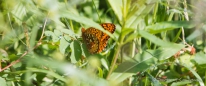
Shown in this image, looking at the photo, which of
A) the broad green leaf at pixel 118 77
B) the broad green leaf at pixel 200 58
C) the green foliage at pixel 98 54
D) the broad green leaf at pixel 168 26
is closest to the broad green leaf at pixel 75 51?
the green foliage at pixel 98 54

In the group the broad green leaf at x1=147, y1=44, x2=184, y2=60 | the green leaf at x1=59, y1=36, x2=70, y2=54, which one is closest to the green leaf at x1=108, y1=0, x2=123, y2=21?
the green leaf at x1=59, y1=36, x2=70, y2=54

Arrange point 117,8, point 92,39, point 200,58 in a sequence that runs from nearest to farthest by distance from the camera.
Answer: point 117,8 < point 92,39 < point 200,58

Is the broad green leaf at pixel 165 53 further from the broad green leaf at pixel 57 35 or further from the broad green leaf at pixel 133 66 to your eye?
the broad green leaf at pixel 57 35

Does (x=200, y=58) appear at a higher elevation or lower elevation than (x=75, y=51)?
higher

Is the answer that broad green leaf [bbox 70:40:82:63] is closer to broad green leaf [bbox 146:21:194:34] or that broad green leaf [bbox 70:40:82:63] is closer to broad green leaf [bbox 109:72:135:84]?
broad green leaf [bbox 109:72:135:84]

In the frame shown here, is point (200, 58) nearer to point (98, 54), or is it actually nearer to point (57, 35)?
point (98, 54)

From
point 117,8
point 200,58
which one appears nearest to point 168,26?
point 117,8

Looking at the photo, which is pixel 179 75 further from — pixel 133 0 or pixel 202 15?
pixel 133 0

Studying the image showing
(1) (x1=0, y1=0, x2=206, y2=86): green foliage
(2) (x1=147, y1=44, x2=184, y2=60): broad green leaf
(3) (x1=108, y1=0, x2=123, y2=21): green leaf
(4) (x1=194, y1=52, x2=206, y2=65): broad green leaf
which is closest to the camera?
(1) (x1=0, y1=0, x2=206, y2=86): green foliage
